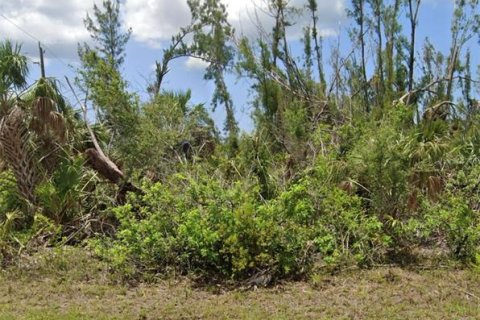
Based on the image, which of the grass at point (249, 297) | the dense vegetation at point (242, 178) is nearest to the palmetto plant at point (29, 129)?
the dense vegetation at point (242, 178)

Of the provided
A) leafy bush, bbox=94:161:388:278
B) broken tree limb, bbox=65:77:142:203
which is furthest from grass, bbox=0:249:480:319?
broken tree limb, bbox=65:77:142:203

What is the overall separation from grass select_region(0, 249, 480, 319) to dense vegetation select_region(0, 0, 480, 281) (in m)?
0.42

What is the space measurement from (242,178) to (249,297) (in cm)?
Answer: 330

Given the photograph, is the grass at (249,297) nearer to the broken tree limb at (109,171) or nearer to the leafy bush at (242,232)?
the leafy bush at (242,232)

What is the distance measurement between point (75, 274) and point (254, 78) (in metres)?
9.58

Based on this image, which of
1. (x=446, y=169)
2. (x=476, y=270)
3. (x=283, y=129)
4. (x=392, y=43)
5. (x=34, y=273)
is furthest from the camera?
(x=392, y=43)

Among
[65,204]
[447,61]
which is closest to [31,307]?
[65,204]

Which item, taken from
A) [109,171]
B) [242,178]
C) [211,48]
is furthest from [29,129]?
[211,48]

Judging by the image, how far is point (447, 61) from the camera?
19.6 metres

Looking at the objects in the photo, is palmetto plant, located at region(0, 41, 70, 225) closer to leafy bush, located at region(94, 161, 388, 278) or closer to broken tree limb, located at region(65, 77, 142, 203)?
broken tree limb, located at region(65, 77, 142, 203)

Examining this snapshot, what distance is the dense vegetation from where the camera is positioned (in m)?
8.09

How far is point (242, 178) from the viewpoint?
10.1 metres

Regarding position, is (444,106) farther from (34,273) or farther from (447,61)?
(34,273)

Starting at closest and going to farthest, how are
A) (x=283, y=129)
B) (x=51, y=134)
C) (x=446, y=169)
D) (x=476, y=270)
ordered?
1. (x=476, y=270)
2. (x=446, y=169)
3. (x=51, y=134)
4. (x=283, y=129)
